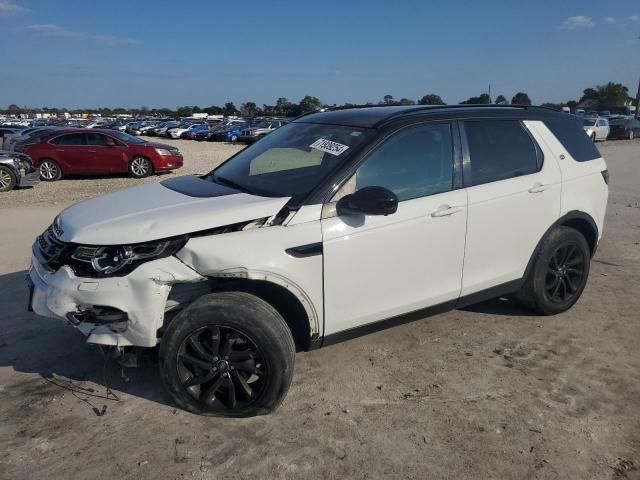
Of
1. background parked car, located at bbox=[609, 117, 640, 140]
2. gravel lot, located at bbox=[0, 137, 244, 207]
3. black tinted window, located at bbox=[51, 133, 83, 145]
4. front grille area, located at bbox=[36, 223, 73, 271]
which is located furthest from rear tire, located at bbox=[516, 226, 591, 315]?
background parked car, located at bbox=[609, 117, 640, 140]

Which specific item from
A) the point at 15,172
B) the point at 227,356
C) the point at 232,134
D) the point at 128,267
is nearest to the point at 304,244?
the point at 227,356

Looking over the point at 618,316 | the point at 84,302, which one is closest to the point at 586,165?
the point at 618,316

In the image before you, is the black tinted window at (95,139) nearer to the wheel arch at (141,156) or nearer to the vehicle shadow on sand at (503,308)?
the wheel arch at (141,156)

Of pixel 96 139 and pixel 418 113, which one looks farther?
pixel 96 139

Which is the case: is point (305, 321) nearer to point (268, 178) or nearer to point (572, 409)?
point (268, 178)

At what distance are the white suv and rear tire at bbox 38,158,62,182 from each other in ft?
42.3

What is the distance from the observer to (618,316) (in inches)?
180

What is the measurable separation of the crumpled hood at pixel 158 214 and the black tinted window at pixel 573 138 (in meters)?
2.62

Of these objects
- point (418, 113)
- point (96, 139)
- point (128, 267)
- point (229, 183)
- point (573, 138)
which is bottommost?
point (96, 139)

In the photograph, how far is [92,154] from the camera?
50.3 ft

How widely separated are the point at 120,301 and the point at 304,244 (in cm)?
108

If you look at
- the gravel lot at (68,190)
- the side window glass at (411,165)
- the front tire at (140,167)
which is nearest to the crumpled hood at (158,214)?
the side window glass at (411,165)

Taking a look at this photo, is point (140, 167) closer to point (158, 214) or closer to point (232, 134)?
point (158, 214)

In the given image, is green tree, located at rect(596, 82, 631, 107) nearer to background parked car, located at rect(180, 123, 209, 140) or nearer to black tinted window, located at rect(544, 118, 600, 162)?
background parked car, located at rect(180, 123, 209, 140)
